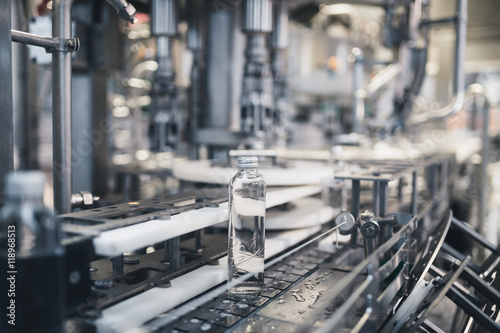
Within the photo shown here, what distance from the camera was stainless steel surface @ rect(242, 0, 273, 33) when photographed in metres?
1.93

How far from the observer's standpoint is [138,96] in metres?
4.27

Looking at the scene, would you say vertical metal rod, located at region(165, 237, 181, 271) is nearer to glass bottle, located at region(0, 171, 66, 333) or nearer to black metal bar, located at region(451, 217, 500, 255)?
glass bottle, located at region(0, 171, 66, 333)

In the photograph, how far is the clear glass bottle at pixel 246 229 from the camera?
3.67ft

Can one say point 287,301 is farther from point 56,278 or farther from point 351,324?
point 56,278

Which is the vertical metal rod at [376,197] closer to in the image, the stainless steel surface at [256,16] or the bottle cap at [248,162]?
the bottle cap at [248,162]

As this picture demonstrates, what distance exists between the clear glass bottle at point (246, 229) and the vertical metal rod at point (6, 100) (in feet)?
1.67

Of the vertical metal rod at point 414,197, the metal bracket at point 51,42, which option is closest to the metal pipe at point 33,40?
the metal bracket at point 51,42

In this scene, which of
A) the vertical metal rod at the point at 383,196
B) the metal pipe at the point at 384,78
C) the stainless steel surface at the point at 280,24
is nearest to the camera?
the vertical metal rod at the point at 383,196

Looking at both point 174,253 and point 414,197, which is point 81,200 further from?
point 414,197

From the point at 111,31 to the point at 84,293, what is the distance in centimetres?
216

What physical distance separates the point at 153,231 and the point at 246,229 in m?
0.31

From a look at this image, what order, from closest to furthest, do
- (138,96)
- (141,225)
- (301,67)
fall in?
(141,225), (138,96), (301,67)

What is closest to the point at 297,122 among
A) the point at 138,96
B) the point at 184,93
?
the point at 138,96

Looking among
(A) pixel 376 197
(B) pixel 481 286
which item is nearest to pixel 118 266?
(A) pixel 376 197
